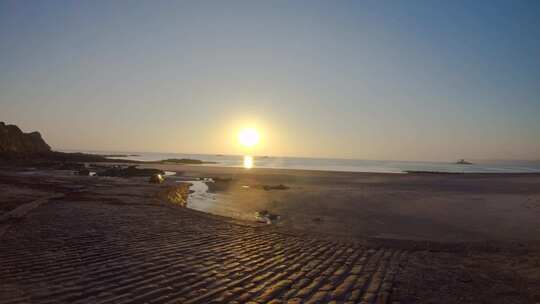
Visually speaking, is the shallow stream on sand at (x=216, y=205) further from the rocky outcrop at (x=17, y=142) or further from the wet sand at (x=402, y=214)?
the rocky outcrop at (x=17, y=142)

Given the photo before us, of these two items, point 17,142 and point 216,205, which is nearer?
point 216,205

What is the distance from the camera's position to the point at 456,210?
77.3ft


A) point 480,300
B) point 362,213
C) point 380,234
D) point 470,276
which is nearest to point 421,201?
point 362,213

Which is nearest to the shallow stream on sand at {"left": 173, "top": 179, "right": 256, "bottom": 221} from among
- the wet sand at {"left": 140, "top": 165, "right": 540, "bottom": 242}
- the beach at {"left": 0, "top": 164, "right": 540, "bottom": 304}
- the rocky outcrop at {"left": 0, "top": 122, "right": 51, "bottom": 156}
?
the wet sand at {"left": 140, "top": 165, "right": 540, "bottom": 242}

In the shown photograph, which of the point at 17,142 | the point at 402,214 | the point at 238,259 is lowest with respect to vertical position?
the point at 402,214

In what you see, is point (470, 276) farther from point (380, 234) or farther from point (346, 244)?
point (380, 234)

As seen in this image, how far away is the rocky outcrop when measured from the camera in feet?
233

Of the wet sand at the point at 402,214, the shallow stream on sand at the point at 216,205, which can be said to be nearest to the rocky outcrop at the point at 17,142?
the shallow stream on sand at the point at 216,205

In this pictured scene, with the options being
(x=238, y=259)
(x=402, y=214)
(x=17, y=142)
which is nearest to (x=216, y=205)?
(x=402, y=214)

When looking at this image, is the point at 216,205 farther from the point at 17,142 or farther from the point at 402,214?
the point at 17,142

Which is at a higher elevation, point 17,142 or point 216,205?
point 17,142

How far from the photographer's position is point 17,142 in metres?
80.6

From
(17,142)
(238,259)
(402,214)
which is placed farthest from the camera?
(17,142)

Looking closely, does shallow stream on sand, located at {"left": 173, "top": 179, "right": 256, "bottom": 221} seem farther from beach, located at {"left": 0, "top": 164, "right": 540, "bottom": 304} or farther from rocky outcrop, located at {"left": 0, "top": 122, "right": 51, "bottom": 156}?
rocky outcrop, located at {"left": 0, "top": 122, "right": 51, "bottom": 156}
